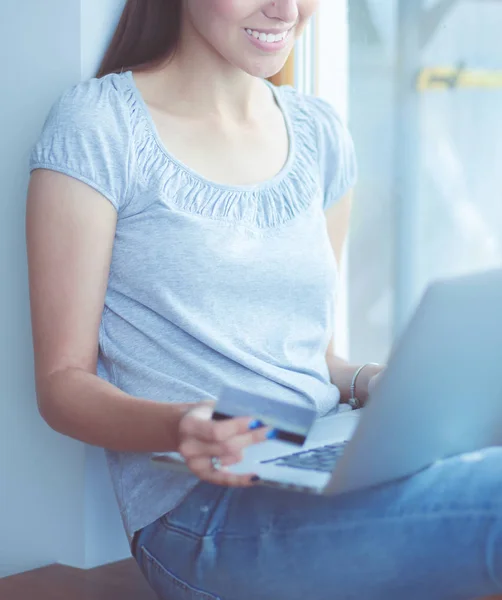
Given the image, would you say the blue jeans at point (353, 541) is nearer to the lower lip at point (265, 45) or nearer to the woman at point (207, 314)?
the woman at point (207, 314)

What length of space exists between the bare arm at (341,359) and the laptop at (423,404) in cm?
31

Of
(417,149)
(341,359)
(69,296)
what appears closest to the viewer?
(69,296)

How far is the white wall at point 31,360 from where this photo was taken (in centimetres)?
113

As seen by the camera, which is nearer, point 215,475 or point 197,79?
point 215,475

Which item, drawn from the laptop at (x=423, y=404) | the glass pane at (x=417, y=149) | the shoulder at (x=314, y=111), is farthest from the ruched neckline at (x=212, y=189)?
the glass pane at (x=417, y=149)

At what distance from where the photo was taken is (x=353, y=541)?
0.84 m

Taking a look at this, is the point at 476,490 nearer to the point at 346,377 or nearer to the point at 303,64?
the point at 346,377

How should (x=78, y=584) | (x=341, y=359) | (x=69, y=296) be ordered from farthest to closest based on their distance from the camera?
(x=341, y=359)
(x=78, y=584)
(x=69, y=296)

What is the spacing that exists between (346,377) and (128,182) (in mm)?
384

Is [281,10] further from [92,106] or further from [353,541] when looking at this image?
[353,541]

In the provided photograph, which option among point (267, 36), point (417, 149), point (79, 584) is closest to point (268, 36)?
point (267, 36)

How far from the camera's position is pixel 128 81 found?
3.62 feet

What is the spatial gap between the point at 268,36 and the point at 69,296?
0.38 m

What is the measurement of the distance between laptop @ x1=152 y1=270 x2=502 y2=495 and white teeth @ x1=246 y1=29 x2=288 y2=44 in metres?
0.48
